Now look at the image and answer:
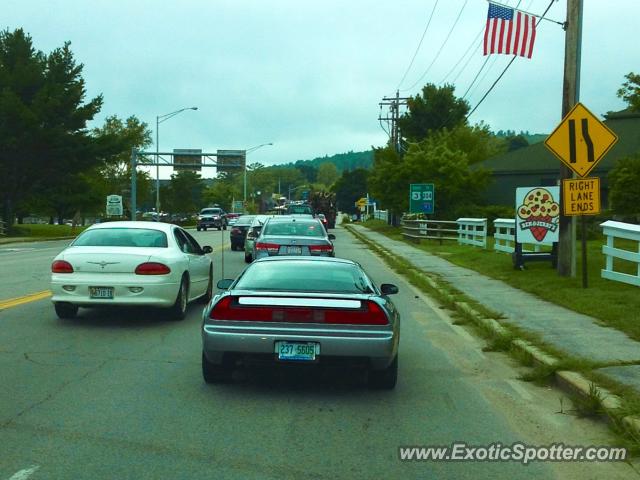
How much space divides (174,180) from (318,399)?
263 ft

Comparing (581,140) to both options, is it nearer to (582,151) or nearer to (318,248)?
(582,151)

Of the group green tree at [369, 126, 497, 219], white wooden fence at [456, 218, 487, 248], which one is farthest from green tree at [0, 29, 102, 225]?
white wooden fence at [456, 218, 487, 248]

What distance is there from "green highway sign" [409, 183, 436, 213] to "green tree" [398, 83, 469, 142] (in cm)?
3525

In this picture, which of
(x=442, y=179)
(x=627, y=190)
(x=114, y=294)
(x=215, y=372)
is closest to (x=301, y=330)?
(x=215, y=372)

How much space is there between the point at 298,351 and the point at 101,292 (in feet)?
16.5

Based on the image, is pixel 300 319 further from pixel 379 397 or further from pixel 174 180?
pixel 174 180

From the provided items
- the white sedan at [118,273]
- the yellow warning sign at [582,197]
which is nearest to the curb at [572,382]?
the yellow warning sign at [582,197]

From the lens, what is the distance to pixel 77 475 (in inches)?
203

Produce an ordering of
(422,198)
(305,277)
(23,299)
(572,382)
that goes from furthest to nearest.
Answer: (422,198) → (23,299) → (305,277) → (572,382)

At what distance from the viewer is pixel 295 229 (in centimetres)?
1934

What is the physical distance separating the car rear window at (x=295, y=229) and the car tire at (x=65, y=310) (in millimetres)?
7364

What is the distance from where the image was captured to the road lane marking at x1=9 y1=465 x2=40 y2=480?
16.8 feet

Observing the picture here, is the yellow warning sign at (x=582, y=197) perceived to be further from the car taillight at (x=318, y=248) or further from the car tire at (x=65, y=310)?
the car tire at (x=65, y=310)

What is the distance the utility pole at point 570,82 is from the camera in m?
16.0
